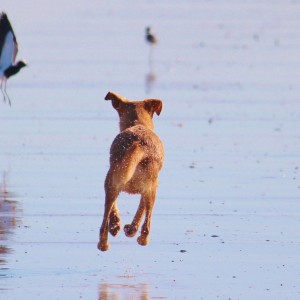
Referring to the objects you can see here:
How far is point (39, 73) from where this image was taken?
2083 cm

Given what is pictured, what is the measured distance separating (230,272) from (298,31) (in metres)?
22.3

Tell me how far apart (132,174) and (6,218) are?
1860mm

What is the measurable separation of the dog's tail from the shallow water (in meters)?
0.54

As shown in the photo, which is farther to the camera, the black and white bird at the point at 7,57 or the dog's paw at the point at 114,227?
the black and white bird at the point at 7,57

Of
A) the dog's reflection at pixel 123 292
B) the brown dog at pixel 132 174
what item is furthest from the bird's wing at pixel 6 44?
the dog's reflection at pixel 123 292

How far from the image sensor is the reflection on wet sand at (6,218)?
872 centimetres

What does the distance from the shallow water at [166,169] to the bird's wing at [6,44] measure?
0.55 metres

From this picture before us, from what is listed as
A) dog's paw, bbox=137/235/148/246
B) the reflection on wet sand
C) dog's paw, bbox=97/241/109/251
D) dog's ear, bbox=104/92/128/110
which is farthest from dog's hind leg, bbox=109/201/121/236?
dog's ear, bbox=104/92/128/110

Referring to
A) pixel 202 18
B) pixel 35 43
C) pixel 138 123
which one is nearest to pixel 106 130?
pixel 138 123

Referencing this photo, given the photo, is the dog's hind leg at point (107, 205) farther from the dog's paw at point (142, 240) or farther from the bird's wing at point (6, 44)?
the bird's wing at point (6, 44)

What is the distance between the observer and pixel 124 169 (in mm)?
8203

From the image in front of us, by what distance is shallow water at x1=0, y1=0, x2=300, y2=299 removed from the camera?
7.98m

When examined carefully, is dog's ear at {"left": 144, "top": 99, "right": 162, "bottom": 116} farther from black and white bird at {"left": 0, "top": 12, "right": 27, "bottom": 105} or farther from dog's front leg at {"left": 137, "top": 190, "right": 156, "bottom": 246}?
black and white bird at {"left": 0, "top": 12, "right": 27, "bottom": 105}

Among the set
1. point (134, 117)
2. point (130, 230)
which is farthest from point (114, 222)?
point (134, 117)
